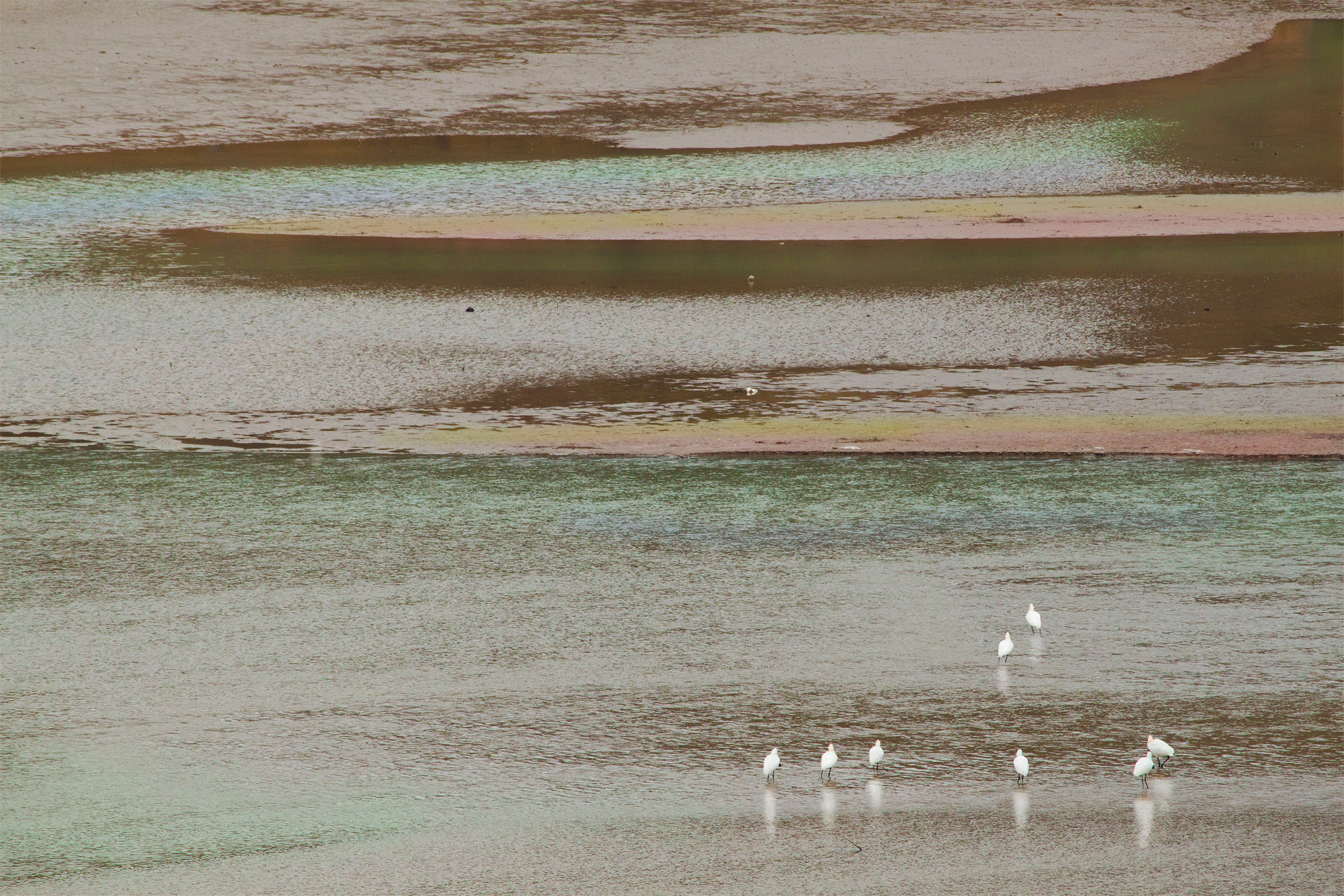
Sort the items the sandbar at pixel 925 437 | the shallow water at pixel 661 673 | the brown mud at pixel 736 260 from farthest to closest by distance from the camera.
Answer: the brown mud at pixel 736 260, the sandbar at pixel 925 437, the shallow water at pixel 661 673

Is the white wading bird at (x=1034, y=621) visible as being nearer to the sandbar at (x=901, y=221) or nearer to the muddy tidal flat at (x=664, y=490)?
the muddy tidal flat at (x=664, y=490)

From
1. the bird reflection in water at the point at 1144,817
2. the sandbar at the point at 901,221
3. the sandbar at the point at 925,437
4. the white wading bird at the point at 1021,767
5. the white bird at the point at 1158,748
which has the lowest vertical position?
the bird reflection in water at the point at 1144,817

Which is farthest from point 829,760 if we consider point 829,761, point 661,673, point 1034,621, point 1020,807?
point 1034,621

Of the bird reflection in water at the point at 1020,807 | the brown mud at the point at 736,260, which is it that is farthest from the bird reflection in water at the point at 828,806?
the brown mud at the point at 736,260

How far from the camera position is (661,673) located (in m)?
6.53

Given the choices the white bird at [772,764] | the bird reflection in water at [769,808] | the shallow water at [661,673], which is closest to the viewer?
the shallow water at [661,673]

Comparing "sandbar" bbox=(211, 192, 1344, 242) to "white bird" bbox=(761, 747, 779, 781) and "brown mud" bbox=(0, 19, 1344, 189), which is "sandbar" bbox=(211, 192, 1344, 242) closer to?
"brown mud" bbox=(0, 19, 1344, 189)

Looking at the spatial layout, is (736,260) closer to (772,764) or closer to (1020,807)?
(772,764)

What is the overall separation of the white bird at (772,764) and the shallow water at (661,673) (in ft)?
0.26

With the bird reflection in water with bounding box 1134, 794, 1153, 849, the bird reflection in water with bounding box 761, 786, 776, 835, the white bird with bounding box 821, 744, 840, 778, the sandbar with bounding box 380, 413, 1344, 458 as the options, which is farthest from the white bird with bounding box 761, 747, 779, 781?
the sandbar with bounding box 380, 413, 1344, 458

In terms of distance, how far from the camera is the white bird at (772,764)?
552cm

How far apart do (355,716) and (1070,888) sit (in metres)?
2.71

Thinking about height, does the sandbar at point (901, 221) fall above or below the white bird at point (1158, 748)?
above

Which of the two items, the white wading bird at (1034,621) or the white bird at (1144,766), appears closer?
the white bird at (1144,766)
